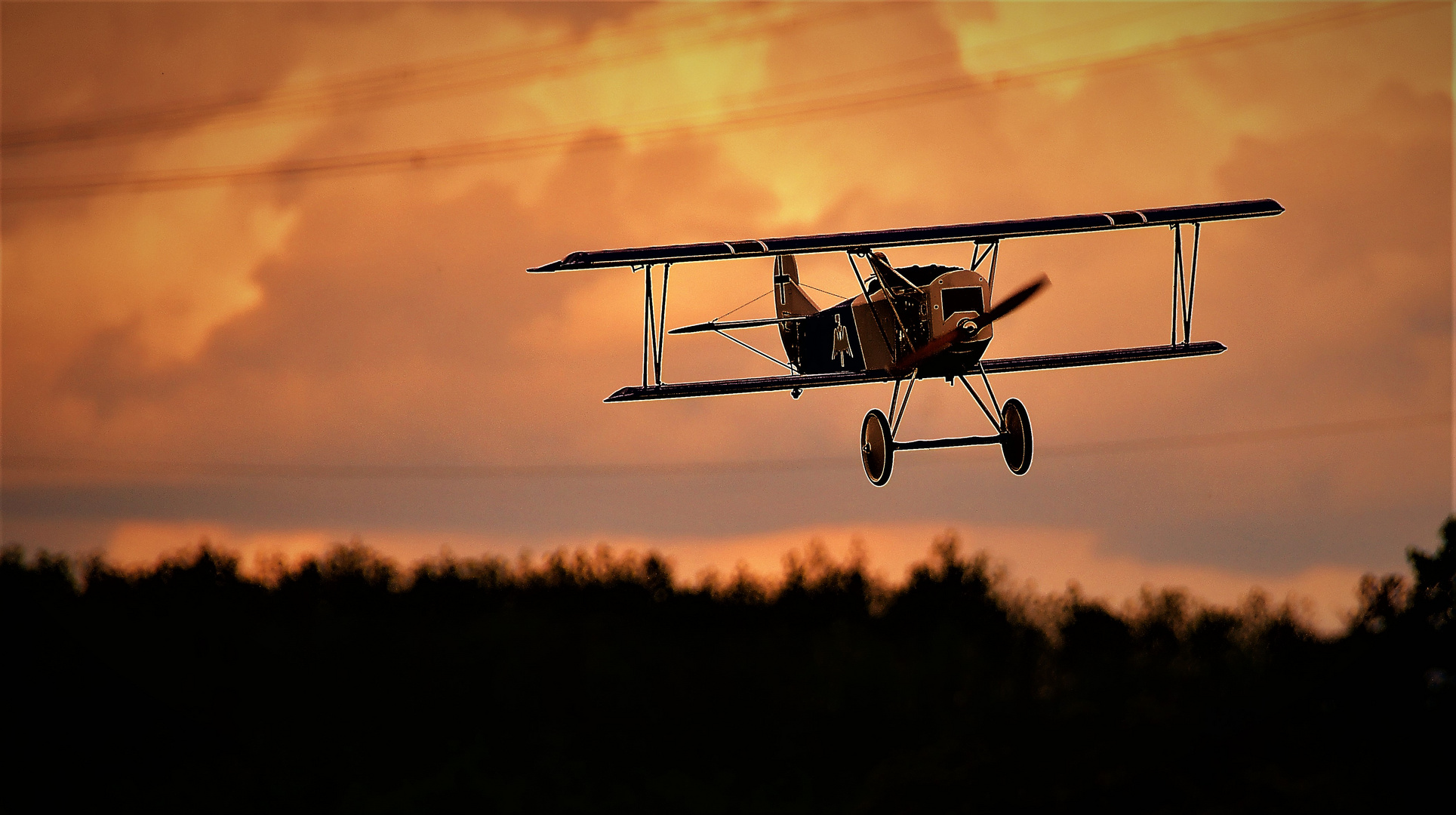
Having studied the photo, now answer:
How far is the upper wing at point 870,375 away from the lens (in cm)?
2616

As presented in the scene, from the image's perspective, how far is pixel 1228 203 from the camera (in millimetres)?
29016

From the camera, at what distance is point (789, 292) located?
38.5m

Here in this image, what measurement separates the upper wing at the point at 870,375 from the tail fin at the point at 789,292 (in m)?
10.9

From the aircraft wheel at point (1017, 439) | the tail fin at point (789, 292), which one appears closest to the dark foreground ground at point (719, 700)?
the tail fin at point (789, 292)

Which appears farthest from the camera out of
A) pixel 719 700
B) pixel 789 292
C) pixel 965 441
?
pixel 719 700

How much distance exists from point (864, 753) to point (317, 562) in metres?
34.3

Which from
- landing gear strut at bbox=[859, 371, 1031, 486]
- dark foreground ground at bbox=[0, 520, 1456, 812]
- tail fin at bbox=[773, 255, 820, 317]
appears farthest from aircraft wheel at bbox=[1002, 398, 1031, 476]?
dark foreground ground at bbox=[0, 520, 1456, 812]

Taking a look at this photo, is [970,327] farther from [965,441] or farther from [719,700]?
[719,700]

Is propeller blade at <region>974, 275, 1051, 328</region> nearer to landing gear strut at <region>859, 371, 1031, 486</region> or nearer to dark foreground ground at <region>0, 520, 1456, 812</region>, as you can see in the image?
landing gear strut at <region>859, 371, 1031, 486</region>

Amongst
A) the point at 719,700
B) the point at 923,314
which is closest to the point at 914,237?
the point at 923,314

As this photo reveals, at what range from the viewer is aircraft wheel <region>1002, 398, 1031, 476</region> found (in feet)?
82.0

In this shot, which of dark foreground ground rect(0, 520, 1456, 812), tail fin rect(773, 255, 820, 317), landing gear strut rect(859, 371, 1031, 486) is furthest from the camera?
dark foreground ground rect(0, 520, 1456, 812)

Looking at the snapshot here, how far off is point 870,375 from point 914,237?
2392 millimetres

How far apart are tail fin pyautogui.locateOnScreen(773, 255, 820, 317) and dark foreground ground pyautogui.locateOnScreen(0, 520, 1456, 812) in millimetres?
27378
